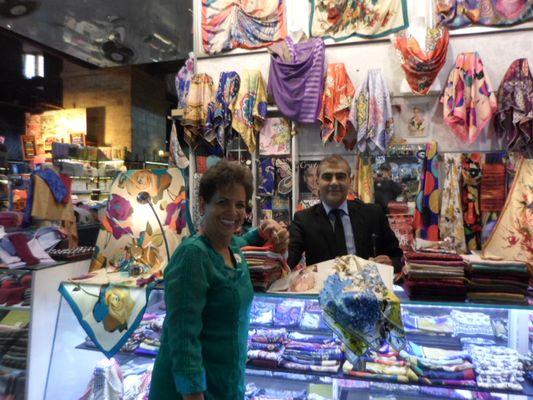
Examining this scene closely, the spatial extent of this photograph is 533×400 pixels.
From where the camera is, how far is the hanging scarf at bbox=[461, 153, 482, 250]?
376 centimetres

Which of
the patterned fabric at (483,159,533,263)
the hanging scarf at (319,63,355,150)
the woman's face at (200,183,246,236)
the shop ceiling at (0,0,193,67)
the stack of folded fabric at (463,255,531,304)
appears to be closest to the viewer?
the woman's face at (200,183,246,236)

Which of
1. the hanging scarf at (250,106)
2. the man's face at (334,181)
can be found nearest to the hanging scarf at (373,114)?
the hanging scarf at (250,106)

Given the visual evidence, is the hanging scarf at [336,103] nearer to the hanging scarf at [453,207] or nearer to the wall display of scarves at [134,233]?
the hanging scarf at [453,207]

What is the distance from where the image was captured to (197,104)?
446cm

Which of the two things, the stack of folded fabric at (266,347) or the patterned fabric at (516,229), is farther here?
→ the patterned fabric at (516,229)

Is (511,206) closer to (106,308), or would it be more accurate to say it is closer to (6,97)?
(106,308)

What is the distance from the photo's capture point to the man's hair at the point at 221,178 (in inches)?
54.6

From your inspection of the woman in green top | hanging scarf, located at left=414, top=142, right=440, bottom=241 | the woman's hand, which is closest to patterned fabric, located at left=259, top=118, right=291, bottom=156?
hanging scarf, located at left=414, top=142, right=440, bottom=241

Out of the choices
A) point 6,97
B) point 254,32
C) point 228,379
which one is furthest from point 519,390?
point 6,97

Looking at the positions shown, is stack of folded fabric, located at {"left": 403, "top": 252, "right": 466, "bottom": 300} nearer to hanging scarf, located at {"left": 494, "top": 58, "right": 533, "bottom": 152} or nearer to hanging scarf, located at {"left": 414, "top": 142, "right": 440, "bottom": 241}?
hanging scarf, located at {"left": 414, "top": 142, "right": 440, "bottom": 241}

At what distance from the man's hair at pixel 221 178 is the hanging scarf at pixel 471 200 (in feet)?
9.86

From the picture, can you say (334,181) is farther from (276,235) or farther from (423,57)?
(423,57)

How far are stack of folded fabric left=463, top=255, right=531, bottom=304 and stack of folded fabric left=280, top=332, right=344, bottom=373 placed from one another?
652mm

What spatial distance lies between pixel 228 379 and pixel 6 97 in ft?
32.4
